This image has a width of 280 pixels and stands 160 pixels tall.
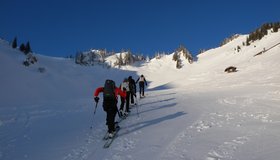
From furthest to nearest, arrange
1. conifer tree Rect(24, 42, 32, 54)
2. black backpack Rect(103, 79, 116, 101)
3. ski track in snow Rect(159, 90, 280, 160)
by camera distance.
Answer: conifer tree Rect(24, 42, 32, 54) → black backpack Rect(103, 79, 116, 101) → ski track in snow Rect(159, 90, 280, 160)

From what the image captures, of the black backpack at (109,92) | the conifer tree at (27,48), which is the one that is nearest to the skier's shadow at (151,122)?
the black backpack at (109,92)

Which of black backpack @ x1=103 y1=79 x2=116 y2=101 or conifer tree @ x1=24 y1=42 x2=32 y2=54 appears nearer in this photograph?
black backpack @ x1=103 y1=79 x2=116 y2=101

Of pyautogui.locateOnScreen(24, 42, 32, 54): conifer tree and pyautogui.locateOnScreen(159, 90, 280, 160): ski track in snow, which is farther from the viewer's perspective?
pyautogui.locateOnScreen(24, 42, 32, 54): conifer tree

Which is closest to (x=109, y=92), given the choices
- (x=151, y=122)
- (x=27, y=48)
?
(x=151, y=122)

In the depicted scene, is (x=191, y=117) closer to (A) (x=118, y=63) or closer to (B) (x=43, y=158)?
(B) (x=43, y=158)

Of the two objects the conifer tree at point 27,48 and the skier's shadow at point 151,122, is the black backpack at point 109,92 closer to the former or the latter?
the skier's shadow at point 151,122

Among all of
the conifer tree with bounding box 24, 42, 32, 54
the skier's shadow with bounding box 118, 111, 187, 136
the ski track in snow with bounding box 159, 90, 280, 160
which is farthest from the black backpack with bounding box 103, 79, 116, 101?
the conifer tree with bounding box 24, 42, 32, 54

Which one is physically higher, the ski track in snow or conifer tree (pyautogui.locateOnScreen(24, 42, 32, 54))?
conifer tree (pyautogui.locateOnScreen(24, 42, 32, 54))

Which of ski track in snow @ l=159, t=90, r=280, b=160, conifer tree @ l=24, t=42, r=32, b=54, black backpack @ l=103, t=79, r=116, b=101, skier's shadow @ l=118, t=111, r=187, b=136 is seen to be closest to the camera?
ski track in snow @ l=159, t=90, r=280, b=160

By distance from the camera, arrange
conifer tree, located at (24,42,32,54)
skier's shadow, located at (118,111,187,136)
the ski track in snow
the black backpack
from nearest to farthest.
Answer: the ski track in snow → the black backpack → skier's shadow, located at (118,111,187,136) → conifer tree, located at (24,42,32,54)

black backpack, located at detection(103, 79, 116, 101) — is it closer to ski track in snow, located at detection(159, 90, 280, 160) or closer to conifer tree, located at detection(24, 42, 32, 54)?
ski track in snow, located at detection(159, 90, 280, 160)

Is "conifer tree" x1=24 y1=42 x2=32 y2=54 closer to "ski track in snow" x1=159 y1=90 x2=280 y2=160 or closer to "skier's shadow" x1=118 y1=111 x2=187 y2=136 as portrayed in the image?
"skier's shadow" x1=118 y1=111 x2=187 y2=136

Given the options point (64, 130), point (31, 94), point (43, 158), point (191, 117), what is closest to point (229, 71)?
point (31, 94)

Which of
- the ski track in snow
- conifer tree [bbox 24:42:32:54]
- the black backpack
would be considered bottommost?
the ski track in snow
